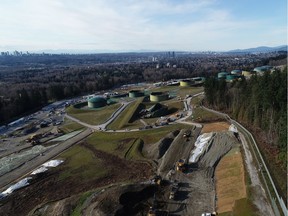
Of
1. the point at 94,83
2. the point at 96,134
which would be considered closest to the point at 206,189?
the point at 96,134

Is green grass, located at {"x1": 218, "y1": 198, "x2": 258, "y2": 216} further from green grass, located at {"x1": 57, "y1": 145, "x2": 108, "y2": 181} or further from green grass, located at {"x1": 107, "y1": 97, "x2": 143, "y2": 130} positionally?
green grass, located at {"x1": 107, "y1": 97, "x2": 143, "y2": 130}

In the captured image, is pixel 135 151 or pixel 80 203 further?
pixel 135 151

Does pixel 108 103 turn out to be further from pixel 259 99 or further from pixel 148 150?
pixel 259 99

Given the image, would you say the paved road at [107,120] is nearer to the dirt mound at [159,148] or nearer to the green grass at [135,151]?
the green grass at [135,151]

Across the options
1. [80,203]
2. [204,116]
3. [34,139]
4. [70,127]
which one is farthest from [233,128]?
[34,139]

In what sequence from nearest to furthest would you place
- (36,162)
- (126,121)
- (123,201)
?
1. (123,201)
2. (36,162)
3. (126,121)

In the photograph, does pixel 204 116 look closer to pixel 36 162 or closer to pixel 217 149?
pixel 217 149

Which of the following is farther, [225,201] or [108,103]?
[108,103]
